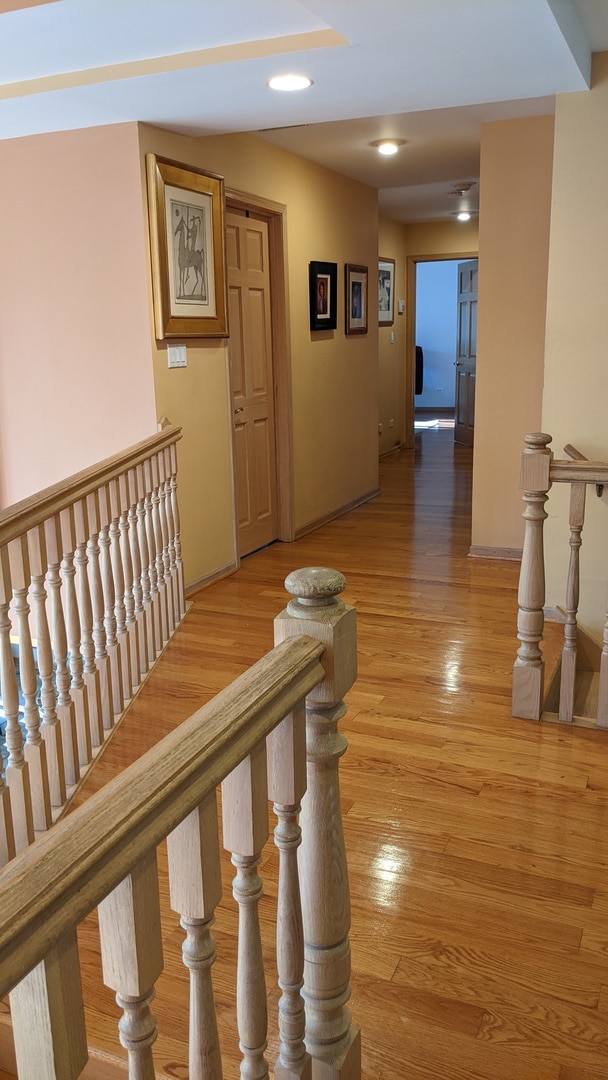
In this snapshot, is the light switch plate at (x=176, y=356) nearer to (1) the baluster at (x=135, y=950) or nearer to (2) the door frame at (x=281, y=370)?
(2) the door frame at (x=281, y=370)

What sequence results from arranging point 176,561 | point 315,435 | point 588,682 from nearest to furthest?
1. point 588,682
2. point 176,561
3. point 315,435

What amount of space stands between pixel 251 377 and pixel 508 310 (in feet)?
5.12

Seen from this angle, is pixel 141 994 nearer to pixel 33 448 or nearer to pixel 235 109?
pixel 235 109

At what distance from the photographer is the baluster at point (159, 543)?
3.69m

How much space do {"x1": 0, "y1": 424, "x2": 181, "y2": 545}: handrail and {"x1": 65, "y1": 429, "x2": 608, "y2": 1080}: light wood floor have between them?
2.93 feet

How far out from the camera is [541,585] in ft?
9.83

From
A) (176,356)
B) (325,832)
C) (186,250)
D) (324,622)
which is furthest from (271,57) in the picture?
(325,832)

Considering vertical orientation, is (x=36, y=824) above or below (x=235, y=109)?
below

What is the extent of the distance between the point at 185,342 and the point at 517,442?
2.00 m

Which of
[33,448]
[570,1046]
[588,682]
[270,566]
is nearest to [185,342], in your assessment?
[33,448]

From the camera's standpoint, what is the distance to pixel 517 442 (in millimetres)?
5137

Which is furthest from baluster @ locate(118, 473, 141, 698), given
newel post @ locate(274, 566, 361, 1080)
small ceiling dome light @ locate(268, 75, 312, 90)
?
newel post @ locate(274, 566, 361, 1080)

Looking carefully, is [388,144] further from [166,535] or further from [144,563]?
[144,563]

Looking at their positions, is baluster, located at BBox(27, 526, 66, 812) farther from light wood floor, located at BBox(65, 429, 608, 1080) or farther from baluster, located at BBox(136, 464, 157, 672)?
baluster, located at BBox(136, 464, 157, 672)
